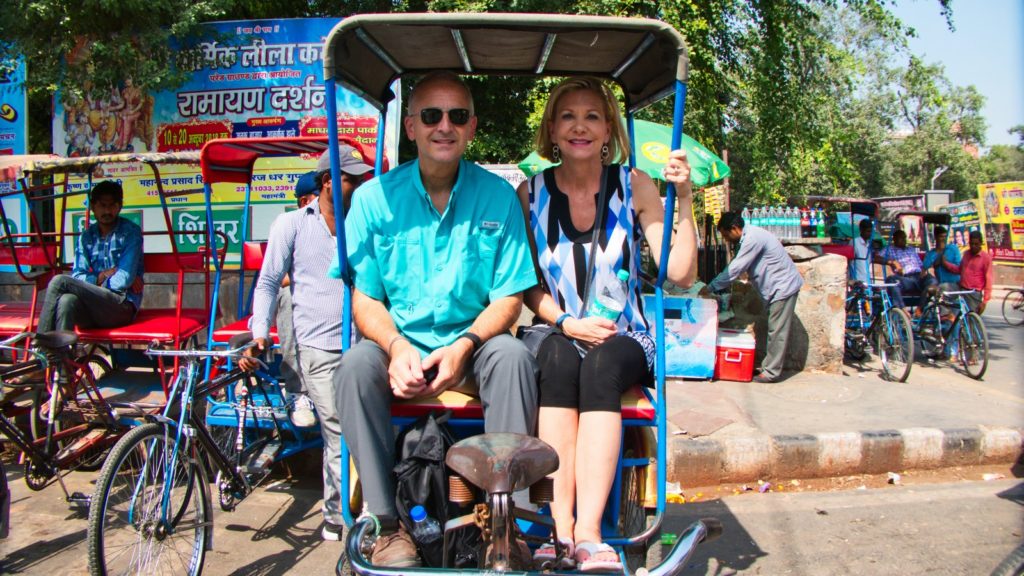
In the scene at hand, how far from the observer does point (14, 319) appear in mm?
5805

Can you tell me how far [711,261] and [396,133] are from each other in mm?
4782

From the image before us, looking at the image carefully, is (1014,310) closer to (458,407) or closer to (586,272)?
(586,272)

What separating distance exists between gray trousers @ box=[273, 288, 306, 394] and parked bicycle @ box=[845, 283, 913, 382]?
646 centimetres

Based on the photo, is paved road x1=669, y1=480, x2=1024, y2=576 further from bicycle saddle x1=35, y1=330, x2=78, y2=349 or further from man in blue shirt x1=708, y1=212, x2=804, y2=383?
bicycle saddle x1=35, y1=330, x2=78, y2=349

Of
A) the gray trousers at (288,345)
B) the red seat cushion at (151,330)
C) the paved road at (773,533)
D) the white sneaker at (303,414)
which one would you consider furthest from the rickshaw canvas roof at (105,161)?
the paved road at (773,533)

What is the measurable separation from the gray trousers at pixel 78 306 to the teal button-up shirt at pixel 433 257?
10.9ft

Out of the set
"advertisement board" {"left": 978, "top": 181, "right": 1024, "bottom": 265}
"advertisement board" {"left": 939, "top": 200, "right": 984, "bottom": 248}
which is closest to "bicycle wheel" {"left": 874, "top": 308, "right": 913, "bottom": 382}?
"advertisement board" {"left": 978, "top": 181, "right": 1024, "bottom": 265}

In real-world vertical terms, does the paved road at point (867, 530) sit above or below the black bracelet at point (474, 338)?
below

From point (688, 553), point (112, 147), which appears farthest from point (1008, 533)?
point (112, 147)

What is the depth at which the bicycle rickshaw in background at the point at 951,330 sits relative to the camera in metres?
8.27

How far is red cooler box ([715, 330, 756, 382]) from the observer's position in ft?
24.6

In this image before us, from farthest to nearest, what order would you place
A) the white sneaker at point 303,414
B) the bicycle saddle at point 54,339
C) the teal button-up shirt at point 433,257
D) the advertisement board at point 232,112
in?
the advertisement board at point 232,112, the white sneaker at point 303,414, the bicycle saddle at point 54,339, the teal button-up shirt at point 433,257

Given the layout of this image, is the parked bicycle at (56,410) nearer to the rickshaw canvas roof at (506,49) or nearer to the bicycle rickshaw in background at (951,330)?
the rickshaw canvas roof at (506,49)

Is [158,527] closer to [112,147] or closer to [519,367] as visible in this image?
[519,367]
